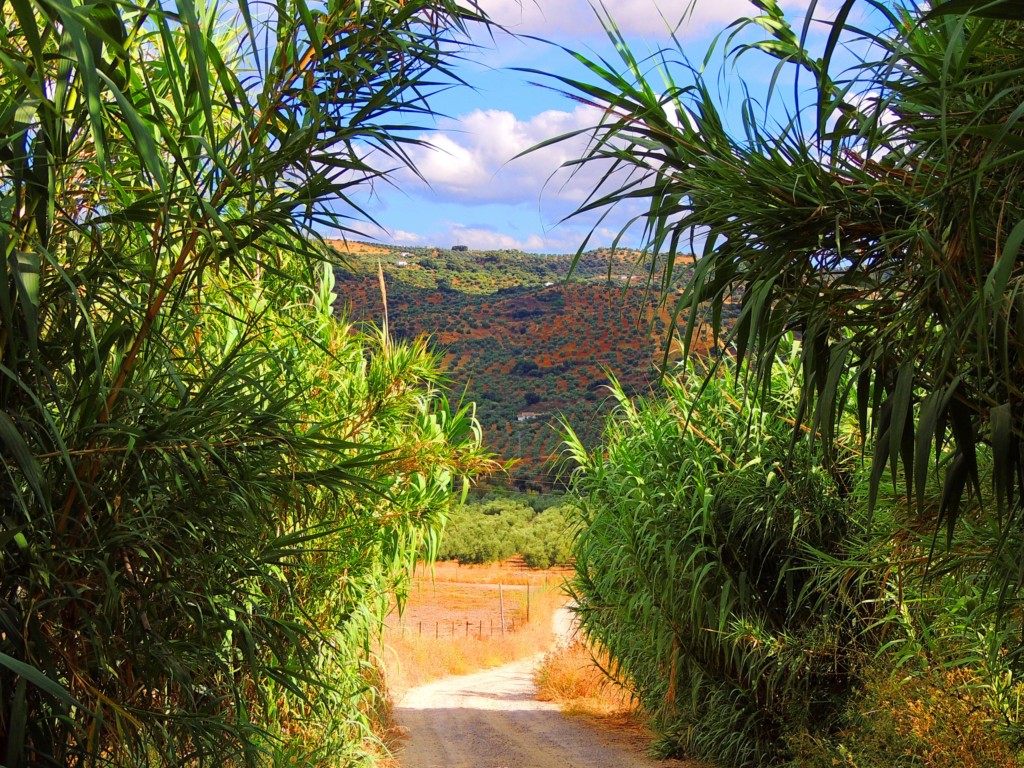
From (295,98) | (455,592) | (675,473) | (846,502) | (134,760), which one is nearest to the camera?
(134,760)

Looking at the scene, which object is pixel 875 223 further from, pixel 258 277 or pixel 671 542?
pixel 671 542

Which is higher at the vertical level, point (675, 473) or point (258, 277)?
point (258, 277)

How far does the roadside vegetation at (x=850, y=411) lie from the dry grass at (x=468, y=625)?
14.3 ft

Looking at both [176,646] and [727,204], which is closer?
[176,646]

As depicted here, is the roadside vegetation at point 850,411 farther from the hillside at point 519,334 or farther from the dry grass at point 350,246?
the hillside at point 519,334

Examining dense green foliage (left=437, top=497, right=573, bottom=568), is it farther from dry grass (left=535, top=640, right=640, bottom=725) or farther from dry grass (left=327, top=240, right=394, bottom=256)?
dry grass (left=535, top=640, right=640, bottom=725)

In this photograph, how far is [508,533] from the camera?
99.6 feet

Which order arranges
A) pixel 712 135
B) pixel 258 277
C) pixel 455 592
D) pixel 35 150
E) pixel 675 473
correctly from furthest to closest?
pixel 455 592, pixel 675 473, pixel 258 277, pixel 712 135, pixel 35 150

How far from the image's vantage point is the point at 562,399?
88.1 ft

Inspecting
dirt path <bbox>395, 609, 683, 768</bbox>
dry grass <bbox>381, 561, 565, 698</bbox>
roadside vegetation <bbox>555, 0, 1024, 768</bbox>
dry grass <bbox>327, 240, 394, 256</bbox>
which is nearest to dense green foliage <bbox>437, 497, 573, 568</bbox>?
dry grass <bbox>381, 561, 565, 698</bbox>

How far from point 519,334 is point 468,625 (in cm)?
1373

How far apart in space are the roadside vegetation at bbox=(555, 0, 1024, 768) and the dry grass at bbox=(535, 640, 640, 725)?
3.90 m

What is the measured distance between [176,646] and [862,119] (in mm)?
2671

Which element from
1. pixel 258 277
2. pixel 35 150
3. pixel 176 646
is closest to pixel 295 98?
pixel 35 150
